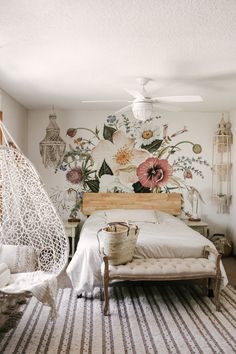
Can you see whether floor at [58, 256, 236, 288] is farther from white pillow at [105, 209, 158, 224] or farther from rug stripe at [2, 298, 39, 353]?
white pillow at [105, 209, 158, 224]

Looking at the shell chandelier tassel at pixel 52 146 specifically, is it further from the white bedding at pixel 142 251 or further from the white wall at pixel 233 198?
the white wall at pixel 233 198

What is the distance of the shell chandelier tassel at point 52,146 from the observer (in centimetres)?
518

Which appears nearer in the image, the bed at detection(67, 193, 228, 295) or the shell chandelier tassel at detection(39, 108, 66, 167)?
the bed at detection(67, 193, 228, 295)

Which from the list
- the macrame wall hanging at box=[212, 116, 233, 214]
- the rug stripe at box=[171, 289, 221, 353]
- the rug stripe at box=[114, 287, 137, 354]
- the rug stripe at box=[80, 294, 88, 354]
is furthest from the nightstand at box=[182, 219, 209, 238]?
the rug stripe at box=[80, 294, 88, 354]

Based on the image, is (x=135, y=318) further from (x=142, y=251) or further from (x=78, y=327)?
(x=142, y=251)

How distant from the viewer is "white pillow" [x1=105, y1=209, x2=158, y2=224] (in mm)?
4664

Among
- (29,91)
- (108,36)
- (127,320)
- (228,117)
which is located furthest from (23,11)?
(228,117)

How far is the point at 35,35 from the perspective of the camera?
2.40 metres

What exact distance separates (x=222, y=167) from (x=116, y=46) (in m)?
3.48

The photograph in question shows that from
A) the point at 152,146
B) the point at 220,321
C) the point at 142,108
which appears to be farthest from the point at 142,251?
the point at 152,146

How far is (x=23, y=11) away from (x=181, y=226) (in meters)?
3.20

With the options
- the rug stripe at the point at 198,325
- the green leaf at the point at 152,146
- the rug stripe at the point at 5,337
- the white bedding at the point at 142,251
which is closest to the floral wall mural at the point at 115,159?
the green leaf at the point at 152,146

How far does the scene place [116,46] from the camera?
263 cm

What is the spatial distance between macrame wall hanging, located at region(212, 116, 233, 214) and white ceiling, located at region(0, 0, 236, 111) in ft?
4.19
